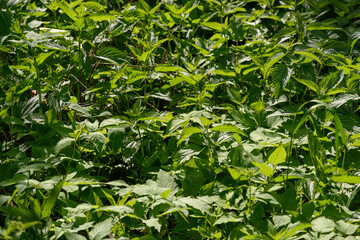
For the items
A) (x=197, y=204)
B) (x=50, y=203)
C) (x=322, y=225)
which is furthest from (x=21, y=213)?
(x=322, y=225)

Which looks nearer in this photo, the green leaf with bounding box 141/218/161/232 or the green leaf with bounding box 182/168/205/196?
the green leaf with bounding box 141/218/161/232

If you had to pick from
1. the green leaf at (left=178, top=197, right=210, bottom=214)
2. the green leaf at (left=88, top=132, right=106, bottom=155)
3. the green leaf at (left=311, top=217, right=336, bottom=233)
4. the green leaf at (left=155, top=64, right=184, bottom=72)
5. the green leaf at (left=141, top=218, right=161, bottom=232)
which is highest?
the green leaf at (left=155, top=64, right=184, bottom=72)

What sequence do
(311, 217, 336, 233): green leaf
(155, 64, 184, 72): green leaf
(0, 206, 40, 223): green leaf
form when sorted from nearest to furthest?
(0, 206, 40, 223): green leaf
(311, 217, 336, 233): green leaf
(155, 64, 184, 72): green leaf

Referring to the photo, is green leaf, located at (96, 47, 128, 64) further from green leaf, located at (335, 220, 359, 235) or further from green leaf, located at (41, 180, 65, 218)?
green leaf, located at (335, 220, 359, 235)

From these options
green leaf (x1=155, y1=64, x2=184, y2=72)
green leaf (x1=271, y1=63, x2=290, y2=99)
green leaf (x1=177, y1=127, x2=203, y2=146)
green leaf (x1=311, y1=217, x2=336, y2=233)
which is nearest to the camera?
green leaf (x1=311, y1=217, x2=336, y2=233)

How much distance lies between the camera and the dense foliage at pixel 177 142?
5.32 ft

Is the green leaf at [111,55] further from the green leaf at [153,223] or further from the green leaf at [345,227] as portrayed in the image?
the green leaf at [345,227]

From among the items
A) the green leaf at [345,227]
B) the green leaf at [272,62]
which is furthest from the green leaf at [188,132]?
the green leaf at [345,227]

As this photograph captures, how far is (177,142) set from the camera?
2.05 m

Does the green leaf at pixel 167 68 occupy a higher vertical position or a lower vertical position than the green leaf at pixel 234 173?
higher

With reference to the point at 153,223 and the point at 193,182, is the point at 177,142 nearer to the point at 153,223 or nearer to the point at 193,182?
the point at 193,182

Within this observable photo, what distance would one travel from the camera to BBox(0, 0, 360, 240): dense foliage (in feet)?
5.32

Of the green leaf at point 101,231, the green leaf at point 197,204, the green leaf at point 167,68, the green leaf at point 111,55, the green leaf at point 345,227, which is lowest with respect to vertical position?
the green leaf at point 101,231

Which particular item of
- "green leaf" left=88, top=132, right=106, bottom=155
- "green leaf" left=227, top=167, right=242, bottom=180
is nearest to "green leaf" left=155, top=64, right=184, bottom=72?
"green leaf" left=88, top=132, right=106, bottom=155
